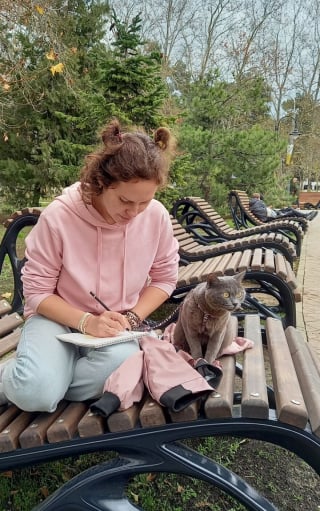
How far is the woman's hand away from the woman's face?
41 cm

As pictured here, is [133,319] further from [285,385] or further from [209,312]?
[285,385]

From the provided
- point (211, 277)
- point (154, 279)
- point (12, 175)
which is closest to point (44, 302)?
point (154, 279)

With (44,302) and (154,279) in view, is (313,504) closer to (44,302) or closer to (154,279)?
(154,279)

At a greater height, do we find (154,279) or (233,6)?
(233,6)

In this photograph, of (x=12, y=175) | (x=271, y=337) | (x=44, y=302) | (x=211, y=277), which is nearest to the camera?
(x=44, y=302)

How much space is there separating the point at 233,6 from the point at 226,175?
12288 mm

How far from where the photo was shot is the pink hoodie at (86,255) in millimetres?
1861

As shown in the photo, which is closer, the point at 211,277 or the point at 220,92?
the point at 211,277

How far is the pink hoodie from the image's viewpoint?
1861 mm

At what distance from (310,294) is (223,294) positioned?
349cm

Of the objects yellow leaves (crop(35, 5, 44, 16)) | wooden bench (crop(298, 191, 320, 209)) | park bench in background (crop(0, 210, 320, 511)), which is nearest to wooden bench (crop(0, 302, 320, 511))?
park bench in background (crop(0, 210, 320, 511))

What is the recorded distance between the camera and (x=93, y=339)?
172cm

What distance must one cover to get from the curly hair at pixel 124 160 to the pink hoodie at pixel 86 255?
0.41ft

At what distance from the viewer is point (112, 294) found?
6.54 feet
